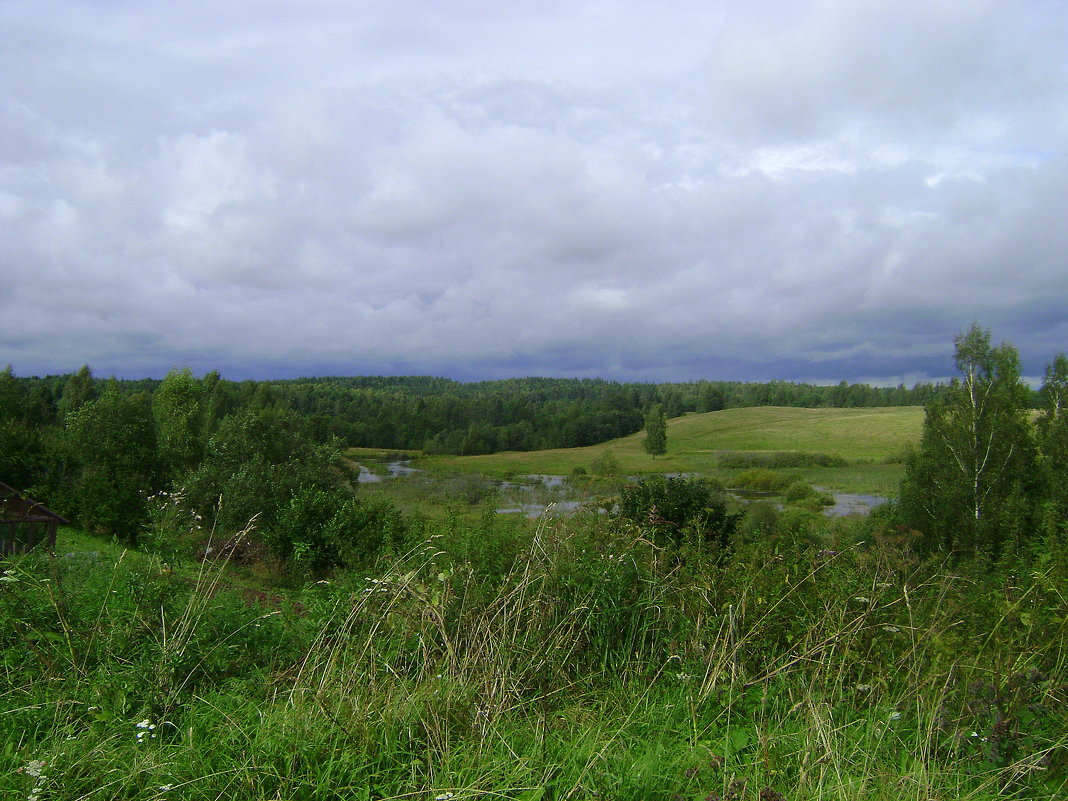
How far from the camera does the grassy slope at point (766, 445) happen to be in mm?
59788

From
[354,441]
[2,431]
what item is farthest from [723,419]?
[2,431]

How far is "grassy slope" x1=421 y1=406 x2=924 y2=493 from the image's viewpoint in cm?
5979

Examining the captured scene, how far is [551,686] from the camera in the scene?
365cm

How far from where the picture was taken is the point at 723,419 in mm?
97375

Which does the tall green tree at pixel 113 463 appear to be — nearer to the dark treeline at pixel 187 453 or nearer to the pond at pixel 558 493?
the dark treeline at pixel 187 453

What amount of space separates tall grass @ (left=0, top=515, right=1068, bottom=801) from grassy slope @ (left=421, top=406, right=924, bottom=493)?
51.1m

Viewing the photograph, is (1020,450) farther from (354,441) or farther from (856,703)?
(354,441)

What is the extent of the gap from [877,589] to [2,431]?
4017cm

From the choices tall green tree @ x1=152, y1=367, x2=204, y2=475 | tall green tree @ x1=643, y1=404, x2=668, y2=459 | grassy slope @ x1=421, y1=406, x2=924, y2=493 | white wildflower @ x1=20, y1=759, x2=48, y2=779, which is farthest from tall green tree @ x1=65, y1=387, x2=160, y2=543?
tall green tree @ x1=643, y1=404, x2=668, y2=459

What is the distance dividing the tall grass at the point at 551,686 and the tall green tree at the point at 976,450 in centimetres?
2229

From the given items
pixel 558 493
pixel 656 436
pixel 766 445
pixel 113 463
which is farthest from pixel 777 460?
pixel 113 463

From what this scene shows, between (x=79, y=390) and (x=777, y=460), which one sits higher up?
(x=79, y=390)

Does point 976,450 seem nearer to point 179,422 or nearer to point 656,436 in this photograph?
point 179,422

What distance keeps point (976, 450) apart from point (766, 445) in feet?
179
